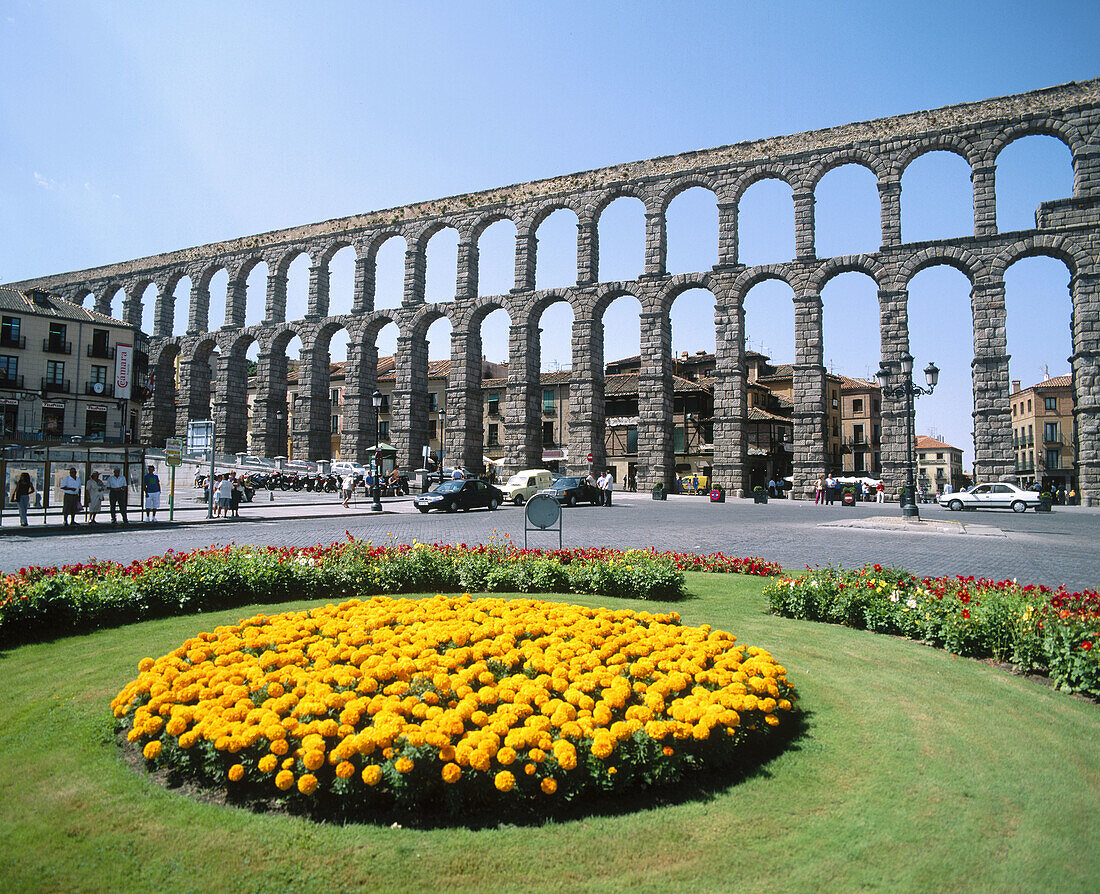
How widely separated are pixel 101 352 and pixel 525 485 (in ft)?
119

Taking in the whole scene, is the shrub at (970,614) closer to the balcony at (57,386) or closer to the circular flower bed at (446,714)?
the circular flower bed at (446,714)

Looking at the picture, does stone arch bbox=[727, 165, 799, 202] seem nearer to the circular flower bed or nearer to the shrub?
the shrub

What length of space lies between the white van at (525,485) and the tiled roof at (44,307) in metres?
36.2

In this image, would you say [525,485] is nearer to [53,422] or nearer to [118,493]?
[118,493]

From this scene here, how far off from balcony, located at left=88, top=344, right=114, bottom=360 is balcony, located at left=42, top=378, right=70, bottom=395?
264 centimetres

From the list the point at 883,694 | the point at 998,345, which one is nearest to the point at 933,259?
the point at 998,345

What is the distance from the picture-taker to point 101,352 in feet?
162

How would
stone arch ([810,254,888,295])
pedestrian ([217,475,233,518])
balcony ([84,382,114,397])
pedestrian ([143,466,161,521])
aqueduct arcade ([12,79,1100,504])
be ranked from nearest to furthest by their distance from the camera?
1. pedestrian ([143,466,161,521])
2. pedestrian ([217,475,233,518])
3. aqueduct arcade ([12,79,1100,504])
4. stone arch ([810,254,888,295])
5. balcony ([84,382,114,397])

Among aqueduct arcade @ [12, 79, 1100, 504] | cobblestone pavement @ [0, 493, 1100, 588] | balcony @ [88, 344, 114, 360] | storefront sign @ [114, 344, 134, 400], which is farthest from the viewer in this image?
balcony @ [88, 344, 114, 360]

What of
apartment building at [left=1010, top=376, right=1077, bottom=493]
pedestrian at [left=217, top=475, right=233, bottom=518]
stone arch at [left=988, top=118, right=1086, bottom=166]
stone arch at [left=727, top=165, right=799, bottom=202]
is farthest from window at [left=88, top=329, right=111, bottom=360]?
apartment building at [left=1010, top=376, right=1077, bottom=493]

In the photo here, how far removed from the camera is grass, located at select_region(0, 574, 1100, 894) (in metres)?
3.06

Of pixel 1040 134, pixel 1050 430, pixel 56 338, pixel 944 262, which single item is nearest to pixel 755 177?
pixel 944 262

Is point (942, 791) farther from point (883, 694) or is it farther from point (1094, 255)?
point (1094, 255)

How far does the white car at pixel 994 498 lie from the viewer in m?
30.7
